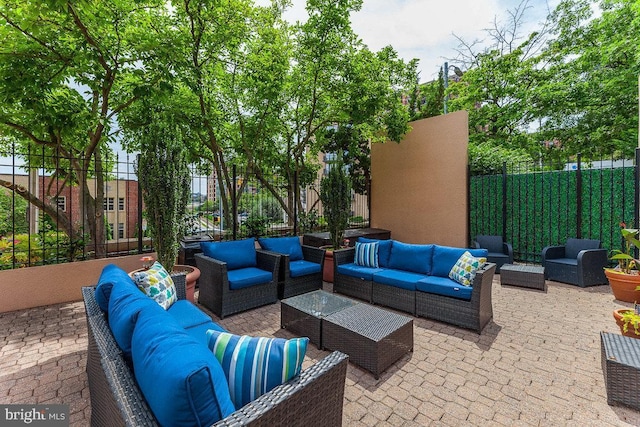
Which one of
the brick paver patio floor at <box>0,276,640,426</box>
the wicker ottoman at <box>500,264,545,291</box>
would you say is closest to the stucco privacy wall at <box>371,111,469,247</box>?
the wicker ottoman at <box>500,264,545,291</box>

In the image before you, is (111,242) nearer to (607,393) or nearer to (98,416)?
(98,416)

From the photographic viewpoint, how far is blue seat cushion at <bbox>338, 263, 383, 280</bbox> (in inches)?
178

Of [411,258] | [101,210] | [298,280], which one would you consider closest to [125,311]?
[298,280]

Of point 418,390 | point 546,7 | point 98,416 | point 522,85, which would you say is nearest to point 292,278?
point 418,390

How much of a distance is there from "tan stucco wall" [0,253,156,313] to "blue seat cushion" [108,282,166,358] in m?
3.53

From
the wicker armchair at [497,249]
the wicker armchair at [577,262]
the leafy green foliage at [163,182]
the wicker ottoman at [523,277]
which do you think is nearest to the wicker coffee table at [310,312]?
the leafy green foliage at [163,182]

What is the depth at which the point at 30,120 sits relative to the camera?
17.2 feet

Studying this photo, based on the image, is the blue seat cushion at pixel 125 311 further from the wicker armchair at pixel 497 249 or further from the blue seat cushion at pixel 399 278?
the wicker armchair at pixel 497 249

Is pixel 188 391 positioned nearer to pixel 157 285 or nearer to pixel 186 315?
pixel 186 315

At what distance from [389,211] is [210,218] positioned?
5.26 meters

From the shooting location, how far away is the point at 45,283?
4.53 m

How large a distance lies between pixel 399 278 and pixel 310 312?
157 cm

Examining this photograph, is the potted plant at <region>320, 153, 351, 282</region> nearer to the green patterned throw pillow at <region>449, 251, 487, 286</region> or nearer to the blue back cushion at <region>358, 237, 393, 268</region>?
the blue back cushion at <region>358, 237, 393, 268</region>

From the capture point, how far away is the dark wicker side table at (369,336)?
2658 millimetres
